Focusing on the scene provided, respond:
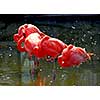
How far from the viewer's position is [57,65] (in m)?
1.72

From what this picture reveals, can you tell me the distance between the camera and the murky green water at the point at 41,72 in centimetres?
172

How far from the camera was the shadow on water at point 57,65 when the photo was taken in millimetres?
1718

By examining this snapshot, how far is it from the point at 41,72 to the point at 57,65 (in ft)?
0.36

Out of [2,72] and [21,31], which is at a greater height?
[21,31]

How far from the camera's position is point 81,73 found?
1.73 metres

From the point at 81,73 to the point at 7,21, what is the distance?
569mm

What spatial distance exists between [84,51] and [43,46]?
258 millimetres

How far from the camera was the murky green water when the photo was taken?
5.65 ft
